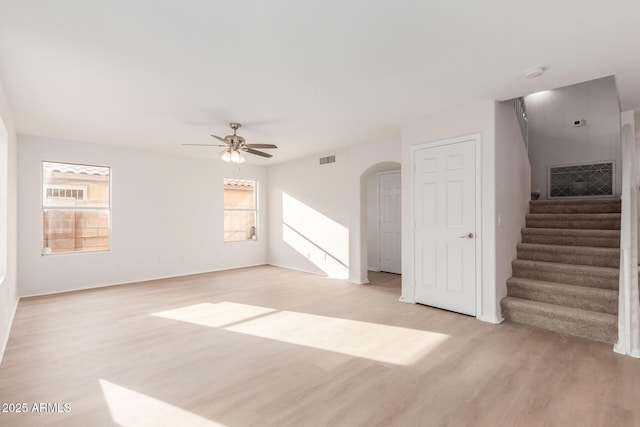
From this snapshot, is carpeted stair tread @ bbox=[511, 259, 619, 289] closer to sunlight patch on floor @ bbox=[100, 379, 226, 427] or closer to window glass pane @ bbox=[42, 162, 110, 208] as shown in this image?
sunlight patch on floor @ bbox=[100, 379, 226, 427]

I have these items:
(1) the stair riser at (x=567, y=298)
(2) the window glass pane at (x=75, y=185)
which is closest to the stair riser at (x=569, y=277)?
(1) the stair riser at (x=567, y=298)

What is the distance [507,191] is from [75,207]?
7.00 metres

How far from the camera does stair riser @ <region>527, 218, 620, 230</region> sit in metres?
4.41

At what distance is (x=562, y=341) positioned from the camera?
3.18 m

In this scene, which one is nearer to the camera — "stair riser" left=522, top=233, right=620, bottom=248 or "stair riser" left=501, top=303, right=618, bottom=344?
"stair riser" left=501, top=303, right=618, bottom=344

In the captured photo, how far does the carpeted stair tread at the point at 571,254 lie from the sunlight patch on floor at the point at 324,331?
6.49 ft

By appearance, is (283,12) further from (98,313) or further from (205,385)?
(98,313)

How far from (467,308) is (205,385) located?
315cm

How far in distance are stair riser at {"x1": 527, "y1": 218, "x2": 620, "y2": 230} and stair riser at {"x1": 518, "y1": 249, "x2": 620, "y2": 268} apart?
758 millimetres

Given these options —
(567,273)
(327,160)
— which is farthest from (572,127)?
(327,160)

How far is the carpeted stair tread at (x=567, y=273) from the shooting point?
359 cm

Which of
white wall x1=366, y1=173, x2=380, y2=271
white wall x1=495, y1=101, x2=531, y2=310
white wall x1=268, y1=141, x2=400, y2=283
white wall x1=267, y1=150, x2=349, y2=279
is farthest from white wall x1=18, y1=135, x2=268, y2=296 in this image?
white wall x1=495, y1=101, x2=531, y2=310

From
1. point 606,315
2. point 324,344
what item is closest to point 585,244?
point 606,315

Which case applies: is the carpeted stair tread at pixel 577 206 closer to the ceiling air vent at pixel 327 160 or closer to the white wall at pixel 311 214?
the white wall at pixel 311 214
